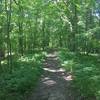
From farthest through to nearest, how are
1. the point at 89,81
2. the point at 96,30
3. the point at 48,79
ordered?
the point at 96,30, the point at 48,79, the point at 89,81

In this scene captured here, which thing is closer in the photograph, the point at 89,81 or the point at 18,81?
the point at 89,81

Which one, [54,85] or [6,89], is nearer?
[6,89]

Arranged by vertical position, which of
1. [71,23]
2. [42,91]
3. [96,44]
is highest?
[71,23]

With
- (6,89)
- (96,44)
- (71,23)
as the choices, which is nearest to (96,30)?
(96,44)

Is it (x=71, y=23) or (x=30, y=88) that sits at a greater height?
(x=71, y=23)

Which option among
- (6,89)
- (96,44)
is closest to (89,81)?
(6,89)

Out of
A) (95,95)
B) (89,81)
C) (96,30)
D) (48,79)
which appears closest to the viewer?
(95,95)

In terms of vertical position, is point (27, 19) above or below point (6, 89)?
above

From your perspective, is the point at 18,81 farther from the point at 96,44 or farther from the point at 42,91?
the point at 96,44

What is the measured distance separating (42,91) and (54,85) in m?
1.48

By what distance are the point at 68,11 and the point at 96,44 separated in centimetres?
703

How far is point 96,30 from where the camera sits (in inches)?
1136

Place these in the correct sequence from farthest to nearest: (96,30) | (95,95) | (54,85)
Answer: (96,30), (54,85), (95,95)

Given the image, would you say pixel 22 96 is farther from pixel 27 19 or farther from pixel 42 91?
pixel 27 19
